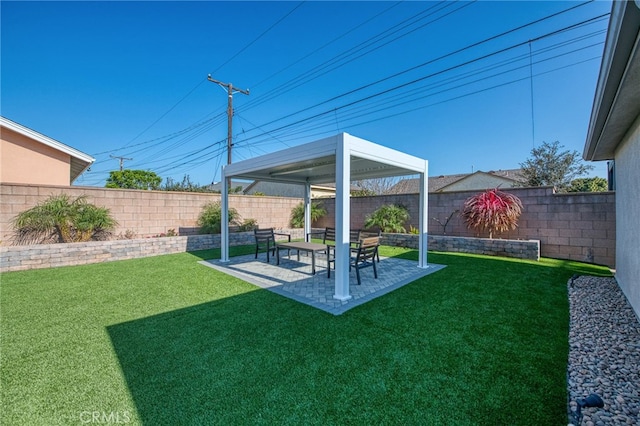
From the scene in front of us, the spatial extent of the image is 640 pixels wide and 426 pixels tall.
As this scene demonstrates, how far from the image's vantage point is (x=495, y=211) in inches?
342

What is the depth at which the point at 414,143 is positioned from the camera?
1889 centimetres

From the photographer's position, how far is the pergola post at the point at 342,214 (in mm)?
4711

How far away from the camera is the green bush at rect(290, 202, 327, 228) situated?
1475 centimetres

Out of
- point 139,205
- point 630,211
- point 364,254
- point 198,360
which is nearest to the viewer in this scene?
point 198,360

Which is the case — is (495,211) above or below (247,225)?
above

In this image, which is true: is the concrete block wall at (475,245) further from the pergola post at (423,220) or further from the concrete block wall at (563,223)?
→ the pergola post at (423,220)

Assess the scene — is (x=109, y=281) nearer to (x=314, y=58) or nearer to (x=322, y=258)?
(x=322, y=258)

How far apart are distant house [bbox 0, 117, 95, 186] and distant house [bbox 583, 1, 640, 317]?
587 inches

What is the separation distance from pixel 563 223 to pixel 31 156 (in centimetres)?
1878

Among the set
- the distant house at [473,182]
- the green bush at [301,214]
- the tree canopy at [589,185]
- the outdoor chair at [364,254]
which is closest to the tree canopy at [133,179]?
the green bush at [301,214]

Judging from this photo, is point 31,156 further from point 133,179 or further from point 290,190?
point 133,179

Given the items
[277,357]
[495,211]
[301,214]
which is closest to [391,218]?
[495,211]

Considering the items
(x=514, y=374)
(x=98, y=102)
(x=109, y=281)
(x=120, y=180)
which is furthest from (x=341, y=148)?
(x=120, y=180)

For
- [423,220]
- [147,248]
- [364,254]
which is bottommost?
[147,248]
